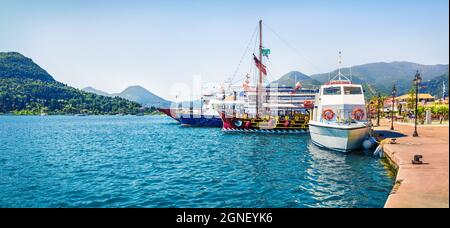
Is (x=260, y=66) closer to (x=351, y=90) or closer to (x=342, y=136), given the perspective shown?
(x=351, y=90)

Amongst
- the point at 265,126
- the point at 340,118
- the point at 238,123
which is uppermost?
the point at 340,118

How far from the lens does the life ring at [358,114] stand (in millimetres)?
24594

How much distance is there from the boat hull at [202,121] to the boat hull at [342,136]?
141 ft

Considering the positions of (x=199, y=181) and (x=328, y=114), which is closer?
(x=199, y=181)

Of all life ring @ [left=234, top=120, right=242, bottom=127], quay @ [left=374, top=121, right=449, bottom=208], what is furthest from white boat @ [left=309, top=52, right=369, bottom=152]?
life ring @ [left=234, top=120, right=242, bottom=127]

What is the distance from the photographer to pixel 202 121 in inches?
2682

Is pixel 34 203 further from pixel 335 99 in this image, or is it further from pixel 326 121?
pixel 335 99

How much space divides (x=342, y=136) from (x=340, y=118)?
2407 mm

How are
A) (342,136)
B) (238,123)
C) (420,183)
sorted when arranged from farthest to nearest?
(238,123), (342,136), (420,183)

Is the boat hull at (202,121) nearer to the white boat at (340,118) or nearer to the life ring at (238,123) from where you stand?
the life ring at (238,123)

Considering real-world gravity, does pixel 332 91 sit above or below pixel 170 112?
above

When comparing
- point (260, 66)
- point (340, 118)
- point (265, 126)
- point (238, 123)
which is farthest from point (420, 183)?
point (260, 66)

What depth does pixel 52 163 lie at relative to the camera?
22.3 m
